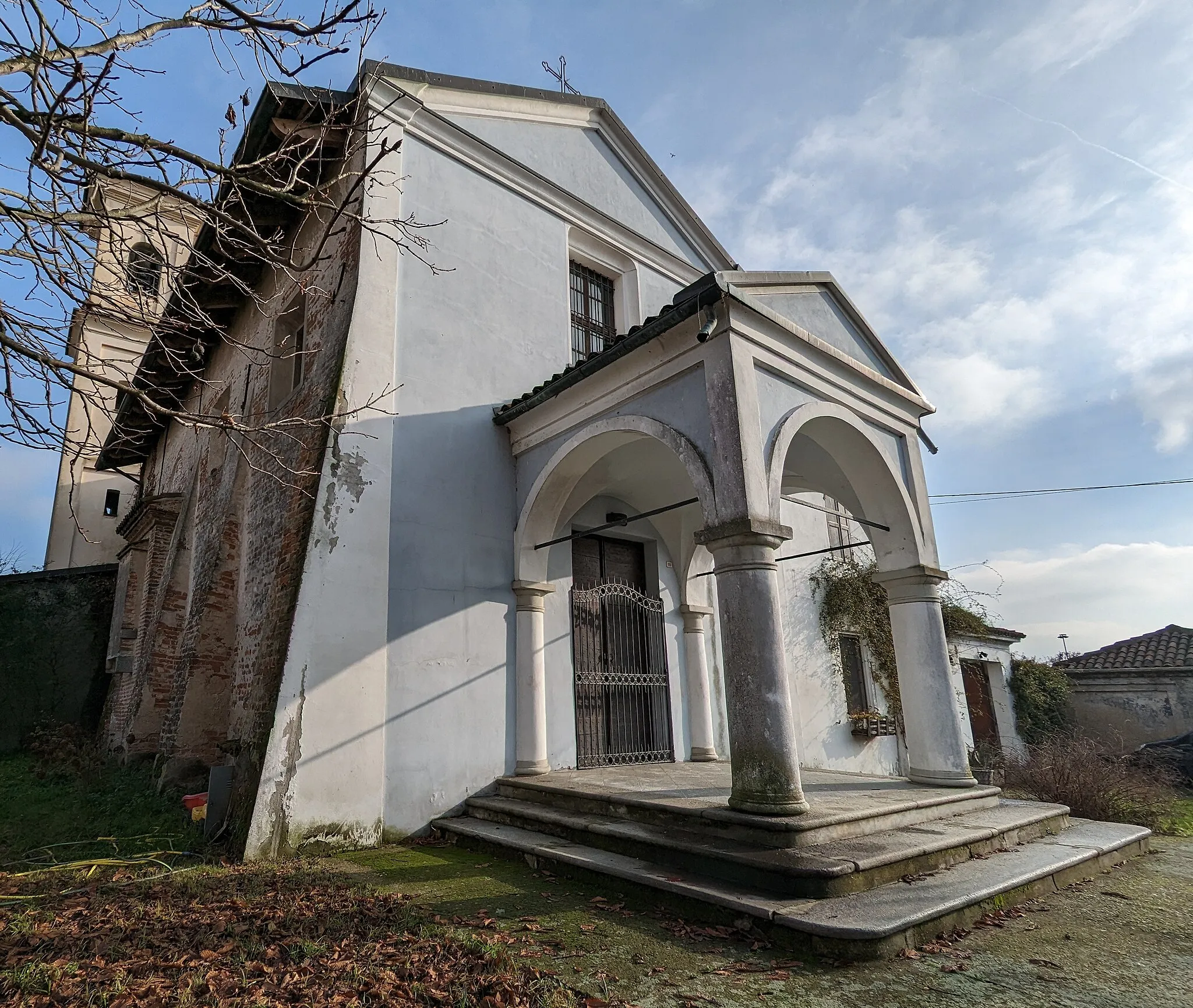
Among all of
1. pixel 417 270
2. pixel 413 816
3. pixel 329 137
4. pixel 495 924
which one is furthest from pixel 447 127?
pixel 495 924

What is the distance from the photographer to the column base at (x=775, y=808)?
4.30 m

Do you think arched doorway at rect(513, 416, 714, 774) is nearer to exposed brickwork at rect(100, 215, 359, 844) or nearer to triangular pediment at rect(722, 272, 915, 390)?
triangular pediment at rect(722, 272, 915, 390)

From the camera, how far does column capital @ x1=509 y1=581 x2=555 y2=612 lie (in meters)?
7.28

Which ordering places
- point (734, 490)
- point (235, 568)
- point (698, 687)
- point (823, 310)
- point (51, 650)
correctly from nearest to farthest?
point (734, 490) < point (823, 310) < point (235, 568) < point (698, 687) < point (51, 650)

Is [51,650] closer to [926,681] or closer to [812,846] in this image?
[812,846]

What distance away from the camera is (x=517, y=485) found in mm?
7680

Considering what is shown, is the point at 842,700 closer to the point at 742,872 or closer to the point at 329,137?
the point at 742,872

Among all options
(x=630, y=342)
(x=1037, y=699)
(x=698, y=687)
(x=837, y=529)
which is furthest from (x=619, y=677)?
(x=1037, y=699)

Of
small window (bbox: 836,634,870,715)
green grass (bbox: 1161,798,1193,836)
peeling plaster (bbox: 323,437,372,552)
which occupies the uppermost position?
peeling plaster (bbox: 323,437,372,552)

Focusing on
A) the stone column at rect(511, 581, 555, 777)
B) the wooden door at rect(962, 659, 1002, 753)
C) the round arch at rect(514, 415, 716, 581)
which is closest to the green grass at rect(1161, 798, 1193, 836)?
the round arch at rect(514, 415, 716, 581)

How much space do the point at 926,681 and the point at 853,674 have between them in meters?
5.56

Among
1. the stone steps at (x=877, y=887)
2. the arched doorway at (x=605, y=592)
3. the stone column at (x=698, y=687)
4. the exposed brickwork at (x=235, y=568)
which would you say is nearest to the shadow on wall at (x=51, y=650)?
the exposed brickwork at (x=235, y=568)

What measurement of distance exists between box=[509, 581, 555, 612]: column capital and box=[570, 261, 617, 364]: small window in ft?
11.9

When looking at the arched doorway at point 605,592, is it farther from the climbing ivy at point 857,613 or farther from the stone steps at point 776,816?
the climbing ivy at point 857,613
